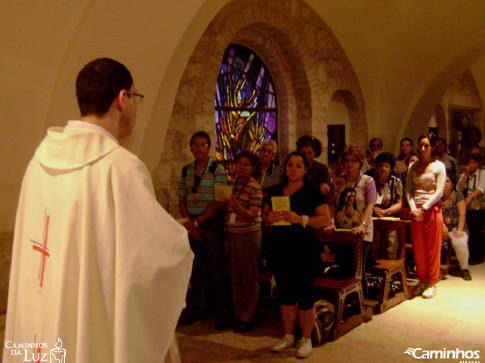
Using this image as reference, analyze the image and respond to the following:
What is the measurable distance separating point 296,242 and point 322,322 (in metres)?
0.78

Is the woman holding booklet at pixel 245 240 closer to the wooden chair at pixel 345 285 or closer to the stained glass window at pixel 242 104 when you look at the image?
the wooden chair at pixel 345 285

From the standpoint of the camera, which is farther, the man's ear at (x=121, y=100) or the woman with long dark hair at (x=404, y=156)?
the woman with long dark hair at (x=404, y=156)

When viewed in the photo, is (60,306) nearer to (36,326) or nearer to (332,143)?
(36,326)

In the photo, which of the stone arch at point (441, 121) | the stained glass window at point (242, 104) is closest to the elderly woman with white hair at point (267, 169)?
the stained glass window at point (242, 104)

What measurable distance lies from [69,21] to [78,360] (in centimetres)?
287

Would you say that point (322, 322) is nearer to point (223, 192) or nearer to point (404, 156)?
point (223, 192)

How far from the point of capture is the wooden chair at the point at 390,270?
5.14 meters

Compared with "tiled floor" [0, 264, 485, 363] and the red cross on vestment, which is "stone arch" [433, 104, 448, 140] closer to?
"tiled floor" [0, 264, 485, 363]

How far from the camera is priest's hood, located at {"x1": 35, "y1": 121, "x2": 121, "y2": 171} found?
66.4 inches

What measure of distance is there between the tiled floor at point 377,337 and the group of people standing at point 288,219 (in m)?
0.16

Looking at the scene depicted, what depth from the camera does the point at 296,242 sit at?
3.93 m

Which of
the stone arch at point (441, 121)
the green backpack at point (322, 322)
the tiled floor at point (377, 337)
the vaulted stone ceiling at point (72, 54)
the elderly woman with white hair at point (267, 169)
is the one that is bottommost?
the tiled floor at point (377, 337)

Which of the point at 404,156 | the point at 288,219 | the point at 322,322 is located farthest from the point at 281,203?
the point at 404,156

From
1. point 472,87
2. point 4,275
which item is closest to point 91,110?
point 4,275
